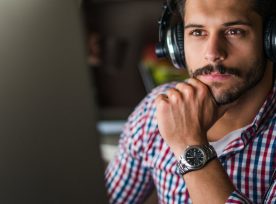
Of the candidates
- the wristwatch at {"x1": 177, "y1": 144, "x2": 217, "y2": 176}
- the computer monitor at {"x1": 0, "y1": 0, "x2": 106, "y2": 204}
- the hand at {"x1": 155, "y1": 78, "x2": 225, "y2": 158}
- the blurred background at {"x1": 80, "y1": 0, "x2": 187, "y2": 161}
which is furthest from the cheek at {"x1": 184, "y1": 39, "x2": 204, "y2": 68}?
the blurred background at {"x1": 80, "y1": 0, "x2": 187, "y2": 161}

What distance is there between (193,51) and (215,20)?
9 cm

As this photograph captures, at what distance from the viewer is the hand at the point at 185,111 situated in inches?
37.5

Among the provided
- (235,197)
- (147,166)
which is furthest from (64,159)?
(147,166)

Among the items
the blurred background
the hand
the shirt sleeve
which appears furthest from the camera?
the blurred background

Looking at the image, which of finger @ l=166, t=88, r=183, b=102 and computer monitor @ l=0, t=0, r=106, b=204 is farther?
finger @ l=166, t=88, r=183, b=102

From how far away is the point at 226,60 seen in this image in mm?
1068

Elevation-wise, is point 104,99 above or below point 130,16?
below

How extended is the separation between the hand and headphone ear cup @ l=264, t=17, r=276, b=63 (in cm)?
19

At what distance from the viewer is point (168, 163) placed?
1.19m

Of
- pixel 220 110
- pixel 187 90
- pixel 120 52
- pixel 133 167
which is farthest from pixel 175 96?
pixel 120 52

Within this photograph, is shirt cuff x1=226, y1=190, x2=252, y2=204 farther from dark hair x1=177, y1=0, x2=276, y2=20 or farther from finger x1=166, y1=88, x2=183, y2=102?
dark hair x1=177, y1=0, x2=276, y2=20

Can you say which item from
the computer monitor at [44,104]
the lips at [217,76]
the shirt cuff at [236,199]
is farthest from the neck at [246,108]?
the computer monitor at [44,104]

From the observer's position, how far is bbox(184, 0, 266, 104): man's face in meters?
1.07

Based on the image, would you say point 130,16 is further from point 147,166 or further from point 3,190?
point 3,190
